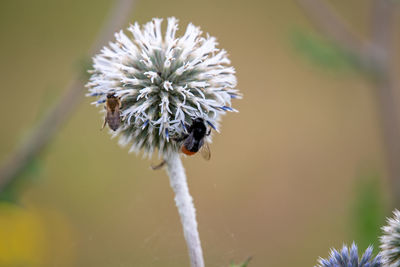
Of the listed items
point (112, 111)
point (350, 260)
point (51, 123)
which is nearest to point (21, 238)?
point (51, 123)

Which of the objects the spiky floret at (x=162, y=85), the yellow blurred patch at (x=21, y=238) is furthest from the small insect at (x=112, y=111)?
the yellow blurred patch at (x=21, y=238)

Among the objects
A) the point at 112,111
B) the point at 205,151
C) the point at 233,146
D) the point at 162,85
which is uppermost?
the point at 233,146

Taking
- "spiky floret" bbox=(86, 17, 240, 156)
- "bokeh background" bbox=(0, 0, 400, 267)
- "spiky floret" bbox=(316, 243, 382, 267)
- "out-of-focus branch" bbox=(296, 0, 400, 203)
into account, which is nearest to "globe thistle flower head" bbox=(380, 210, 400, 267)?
"spiky floret" bbox=(316, 243, 382, 267)

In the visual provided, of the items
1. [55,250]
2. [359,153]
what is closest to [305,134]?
[359,153]

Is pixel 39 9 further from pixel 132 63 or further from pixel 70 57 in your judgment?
pixel 132 63

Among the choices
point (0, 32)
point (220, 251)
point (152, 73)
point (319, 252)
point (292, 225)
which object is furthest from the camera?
point (0, 32)

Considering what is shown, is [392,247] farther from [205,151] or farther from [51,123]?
[51,123]

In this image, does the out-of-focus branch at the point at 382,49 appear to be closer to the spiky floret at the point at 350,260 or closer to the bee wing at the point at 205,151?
the bee wing at the point at 205,151
